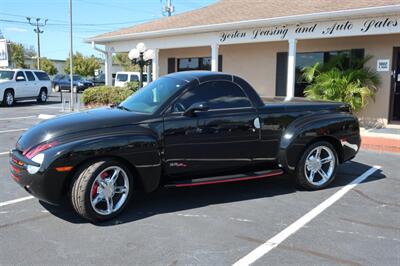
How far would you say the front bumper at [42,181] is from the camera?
4516 mm

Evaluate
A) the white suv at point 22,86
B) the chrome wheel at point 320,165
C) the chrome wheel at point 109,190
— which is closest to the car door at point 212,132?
the chrome wheel at point 109,190

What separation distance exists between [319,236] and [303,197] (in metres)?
1.43

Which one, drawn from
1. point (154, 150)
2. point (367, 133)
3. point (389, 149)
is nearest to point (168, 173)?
point (154, 150)

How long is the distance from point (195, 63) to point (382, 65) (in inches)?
324

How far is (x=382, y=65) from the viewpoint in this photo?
1228 centimetres

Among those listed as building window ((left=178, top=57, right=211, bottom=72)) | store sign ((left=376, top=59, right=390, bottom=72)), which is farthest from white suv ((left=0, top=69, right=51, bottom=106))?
store sign ((left=376, top=59, right=390, bottom=72))

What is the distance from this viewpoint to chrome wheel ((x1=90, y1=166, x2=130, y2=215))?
4.75 metres

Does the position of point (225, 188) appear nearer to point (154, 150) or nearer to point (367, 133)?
point (154, 150)

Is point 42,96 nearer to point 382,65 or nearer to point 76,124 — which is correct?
point 382,65

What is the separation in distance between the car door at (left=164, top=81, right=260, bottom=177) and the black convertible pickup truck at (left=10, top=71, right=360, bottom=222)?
0.04 ft

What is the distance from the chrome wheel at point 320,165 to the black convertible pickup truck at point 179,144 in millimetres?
15

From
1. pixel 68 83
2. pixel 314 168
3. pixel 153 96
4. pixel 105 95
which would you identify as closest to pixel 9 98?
pixel 105 95

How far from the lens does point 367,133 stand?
34.8 ft

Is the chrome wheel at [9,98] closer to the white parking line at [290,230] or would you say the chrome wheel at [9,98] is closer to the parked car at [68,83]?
the parked car at [68,83]
